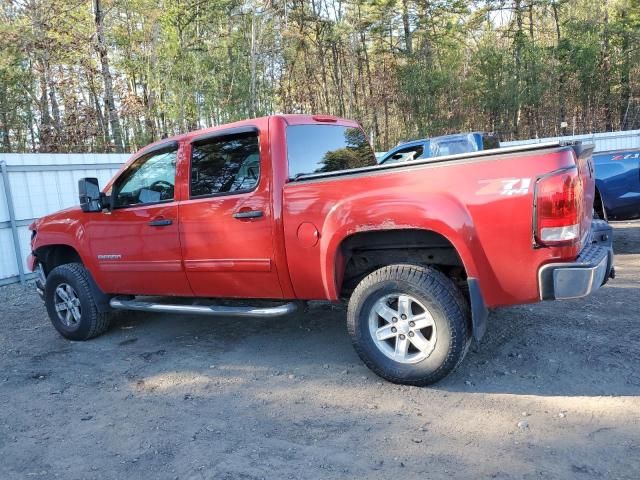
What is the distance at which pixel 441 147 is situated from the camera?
9.28m

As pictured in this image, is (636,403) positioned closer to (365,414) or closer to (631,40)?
(365,414)

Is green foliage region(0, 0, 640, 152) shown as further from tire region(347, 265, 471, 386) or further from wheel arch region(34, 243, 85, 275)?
tire region(347, 265, 471, 386)

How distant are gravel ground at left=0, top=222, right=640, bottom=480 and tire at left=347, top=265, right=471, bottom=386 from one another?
0.60ft

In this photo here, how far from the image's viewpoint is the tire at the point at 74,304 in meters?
5.12

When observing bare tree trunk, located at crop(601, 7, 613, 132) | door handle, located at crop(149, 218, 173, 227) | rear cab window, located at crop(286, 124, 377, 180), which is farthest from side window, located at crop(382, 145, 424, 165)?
bare tree trunk, located at crop(601, 7, 613, 132)

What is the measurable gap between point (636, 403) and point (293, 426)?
6.77 ft

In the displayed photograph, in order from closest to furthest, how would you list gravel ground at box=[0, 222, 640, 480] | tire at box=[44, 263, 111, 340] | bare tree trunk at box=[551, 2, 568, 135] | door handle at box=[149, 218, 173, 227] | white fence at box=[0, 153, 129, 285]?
gravel ground at box=[0, 222, 640, 480]
door handle at box=[149, 218, 173, 227]
tire at box=[44, 263, 111, 340]
white fence at box=[0, 153, 129, 285]
bare tree trunk at box=[551, 2, 568, 135]

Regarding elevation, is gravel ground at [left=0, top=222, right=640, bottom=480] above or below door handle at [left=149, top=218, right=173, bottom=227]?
below

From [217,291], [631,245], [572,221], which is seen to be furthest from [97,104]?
[572,221]

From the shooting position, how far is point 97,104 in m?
15.7

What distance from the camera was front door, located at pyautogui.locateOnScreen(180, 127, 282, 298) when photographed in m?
4.00

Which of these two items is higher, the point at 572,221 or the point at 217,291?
the point at 572,221

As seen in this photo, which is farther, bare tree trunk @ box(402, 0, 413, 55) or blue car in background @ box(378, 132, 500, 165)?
bare tree trunk @ box(402, 0, 413, 55)

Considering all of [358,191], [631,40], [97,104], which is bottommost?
[358,191]
